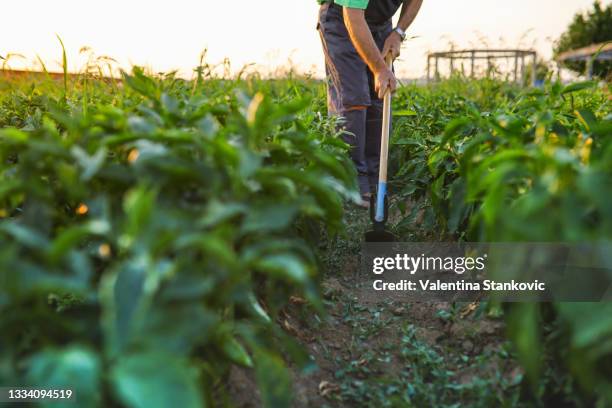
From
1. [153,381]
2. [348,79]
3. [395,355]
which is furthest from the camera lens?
[348,79]

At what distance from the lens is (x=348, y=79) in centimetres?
405

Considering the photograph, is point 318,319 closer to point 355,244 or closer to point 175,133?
point 355,244

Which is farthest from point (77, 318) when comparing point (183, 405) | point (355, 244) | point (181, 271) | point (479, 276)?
point (355, 244)

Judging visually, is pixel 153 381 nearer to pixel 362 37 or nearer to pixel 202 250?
pixel 202 250

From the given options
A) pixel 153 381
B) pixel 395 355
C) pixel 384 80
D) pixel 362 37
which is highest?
pixel 362 37

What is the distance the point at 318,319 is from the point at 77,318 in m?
1.40

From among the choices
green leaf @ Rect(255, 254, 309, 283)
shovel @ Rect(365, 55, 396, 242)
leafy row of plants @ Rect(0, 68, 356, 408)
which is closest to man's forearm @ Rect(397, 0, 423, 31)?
shovel @ Rect(365, 55, 396, 242)

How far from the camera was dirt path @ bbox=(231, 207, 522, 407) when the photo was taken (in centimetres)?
186

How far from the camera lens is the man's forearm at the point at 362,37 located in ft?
11.5

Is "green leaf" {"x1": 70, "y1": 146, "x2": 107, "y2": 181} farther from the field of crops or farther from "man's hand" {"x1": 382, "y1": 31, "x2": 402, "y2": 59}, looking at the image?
"man's hand" {"x1": 382, "y1": 31, "x2": 402, "y2": 59}

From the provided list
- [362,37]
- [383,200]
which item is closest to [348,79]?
[362,37]

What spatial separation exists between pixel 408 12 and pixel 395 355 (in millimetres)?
2708

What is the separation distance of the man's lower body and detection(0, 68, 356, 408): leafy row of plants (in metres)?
2.47

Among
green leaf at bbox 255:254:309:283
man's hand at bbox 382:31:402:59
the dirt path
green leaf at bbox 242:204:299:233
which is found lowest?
the dirt path
